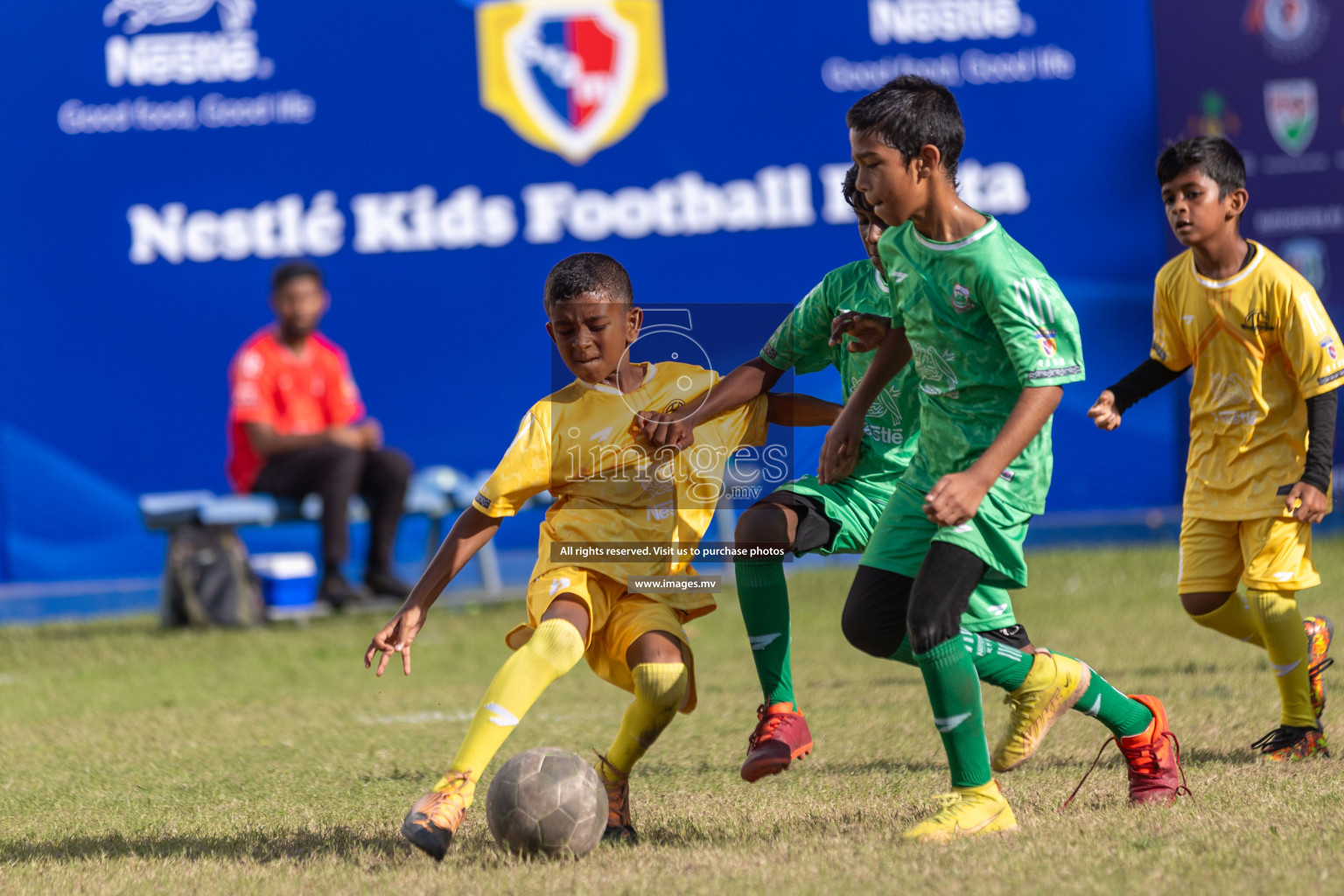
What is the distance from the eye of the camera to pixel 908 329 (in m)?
3.54

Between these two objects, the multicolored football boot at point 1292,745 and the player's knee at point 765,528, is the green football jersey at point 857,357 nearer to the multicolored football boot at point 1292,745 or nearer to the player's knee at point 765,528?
the player's knee at point 765,528

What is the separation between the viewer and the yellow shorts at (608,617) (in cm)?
366

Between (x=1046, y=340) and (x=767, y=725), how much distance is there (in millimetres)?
1323

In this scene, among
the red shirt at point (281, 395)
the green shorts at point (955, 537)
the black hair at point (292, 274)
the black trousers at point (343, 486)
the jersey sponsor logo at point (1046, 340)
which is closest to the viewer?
the jersey sponsor logo at point (1046, 340)

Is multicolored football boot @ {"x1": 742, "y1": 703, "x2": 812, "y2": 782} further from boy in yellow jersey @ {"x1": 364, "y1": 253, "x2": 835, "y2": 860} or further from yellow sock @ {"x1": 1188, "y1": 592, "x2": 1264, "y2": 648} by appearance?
yellow sock @ {"x1": 1188, "y1": 592, "x2": 1264, "y2": 648}

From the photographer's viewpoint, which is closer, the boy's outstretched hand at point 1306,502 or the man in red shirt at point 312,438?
the boy's outstretched hand at point 1306,502

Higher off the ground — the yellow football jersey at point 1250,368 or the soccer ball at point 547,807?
the yellow football jersey at point 1250,368

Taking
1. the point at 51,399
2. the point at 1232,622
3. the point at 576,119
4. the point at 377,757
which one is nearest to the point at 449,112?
the point at 576,119

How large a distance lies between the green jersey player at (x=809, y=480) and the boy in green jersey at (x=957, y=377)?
393mm

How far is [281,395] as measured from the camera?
9805 mm

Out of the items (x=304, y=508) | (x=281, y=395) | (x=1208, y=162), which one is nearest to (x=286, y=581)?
(x=304, y=508)

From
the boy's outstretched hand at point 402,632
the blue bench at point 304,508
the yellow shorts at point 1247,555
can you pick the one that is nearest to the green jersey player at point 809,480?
the boy's outstretched hand at point 402,632

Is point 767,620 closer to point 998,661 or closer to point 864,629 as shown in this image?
point 864,629

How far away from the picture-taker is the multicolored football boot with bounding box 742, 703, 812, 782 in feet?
12.1
